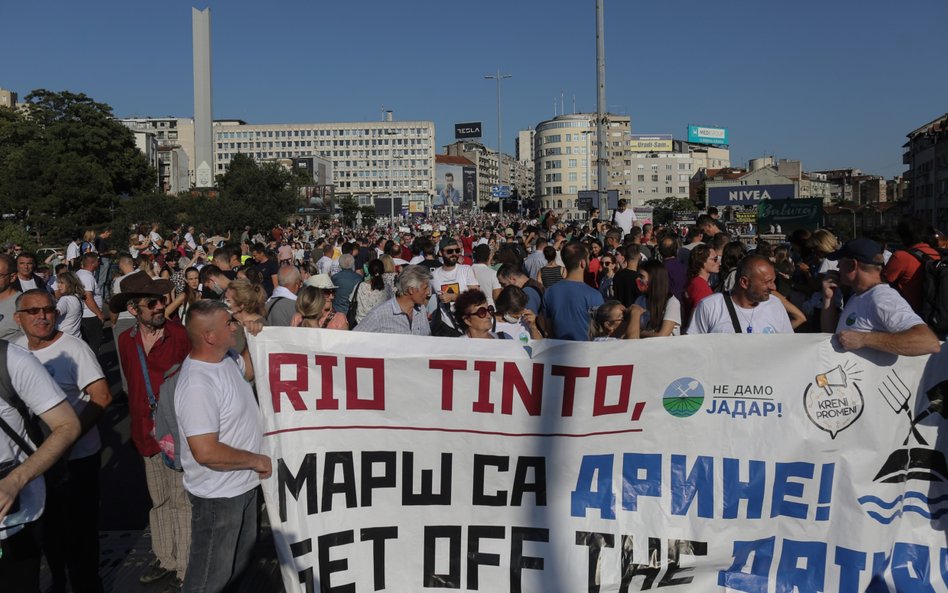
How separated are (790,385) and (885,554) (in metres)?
0.98

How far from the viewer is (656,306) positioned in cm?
652

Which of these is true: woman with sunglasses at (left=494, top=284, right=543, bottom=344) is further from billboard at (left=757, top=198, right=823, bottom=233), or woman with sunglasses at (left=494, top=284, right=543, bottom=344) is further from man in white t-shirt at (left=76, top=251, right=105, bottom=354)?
billboard at (left=757, top=198, right=823, bottom=233)

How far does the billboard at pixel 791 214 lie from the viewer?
60.6ft

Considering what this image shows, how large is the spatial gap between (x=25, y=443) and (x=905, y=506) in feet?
14.3

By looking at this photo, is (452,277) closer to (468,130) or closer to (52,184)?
(52,184)

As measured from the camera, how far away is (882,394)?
14.8 feet

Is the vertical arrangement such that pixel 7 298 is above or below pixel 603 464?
above

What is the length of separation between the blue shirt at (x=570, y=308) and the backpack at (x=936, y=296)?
8.66ft

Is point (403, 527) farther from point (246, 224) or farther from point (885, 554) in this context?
point (246, 224)

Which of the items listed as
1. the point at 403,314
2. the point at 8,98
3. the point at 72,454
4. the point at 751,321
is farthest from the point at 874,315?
the point at 8,98

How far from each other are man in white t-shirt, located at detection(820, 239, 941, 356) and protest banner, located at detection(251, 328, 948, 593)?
132 mm

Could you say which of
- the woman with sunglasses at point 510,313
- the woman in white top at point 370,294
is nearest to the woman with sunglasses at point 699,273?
the woman with sunglasses at point 510,313

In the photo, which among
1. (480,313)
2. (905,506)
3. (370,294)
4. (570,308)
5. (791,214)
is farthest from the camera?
(791,214)

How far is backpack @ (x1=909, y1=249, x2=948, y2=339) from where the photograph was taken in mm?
5918
